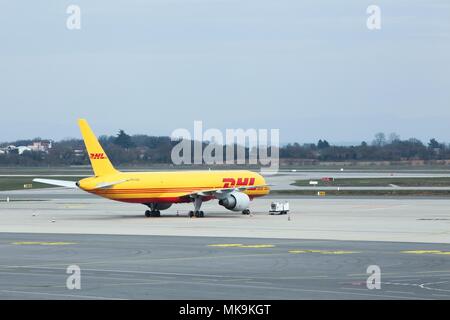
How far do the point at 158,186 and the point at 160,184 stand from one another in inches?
8.2

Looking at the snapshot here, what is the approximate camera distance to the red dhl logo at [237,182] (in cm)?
7181

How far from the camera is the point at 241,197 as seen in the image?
7012cm

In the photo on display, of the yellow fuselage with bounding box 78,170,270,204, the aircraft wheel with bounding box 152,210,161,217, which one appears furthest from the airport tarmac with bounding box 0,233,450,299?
the aircraft wheel with bounding box 152,210,161,217

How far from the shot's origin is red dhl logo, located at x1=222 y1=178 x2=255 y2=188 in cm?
7181

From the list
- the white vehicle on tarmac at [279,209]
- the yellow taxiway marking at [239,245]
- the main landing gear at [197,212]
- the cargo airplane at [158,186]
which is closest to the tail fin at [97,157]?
the cargo airplane at [158,186]

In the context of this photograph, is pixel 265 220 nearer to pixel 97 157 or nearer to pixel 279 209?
pixel 279 209

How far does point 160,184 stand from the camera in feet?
230

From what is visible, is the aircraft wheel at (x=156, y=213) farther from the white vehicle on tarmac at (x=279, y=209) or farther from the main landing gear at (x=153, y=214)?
the white vehicle on tarmac at (x=279, y=209)

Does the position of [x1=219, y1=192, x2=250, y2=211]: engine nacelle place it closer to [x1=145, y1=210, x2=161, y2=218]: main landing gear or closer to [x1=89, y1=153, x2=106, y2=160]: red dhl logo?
[x1=145, y1=210, x2=161, y2=218]: main landing gear

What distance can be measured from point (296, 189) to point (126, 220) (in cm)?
4607

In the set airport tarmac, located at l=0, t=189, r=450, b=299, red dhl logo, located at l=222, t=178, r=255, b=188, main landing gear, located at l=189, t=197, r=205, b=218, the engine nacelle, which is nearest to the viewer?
airport tarmac, located at l=0, t=189, r=450, b=299

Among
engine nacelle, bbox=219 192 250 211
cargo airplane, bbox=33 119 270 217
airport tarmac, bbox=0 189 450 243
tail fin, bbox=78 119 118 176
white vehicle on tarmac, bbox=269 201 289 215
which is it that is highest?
tail fin, bbox=78 119 118 176
